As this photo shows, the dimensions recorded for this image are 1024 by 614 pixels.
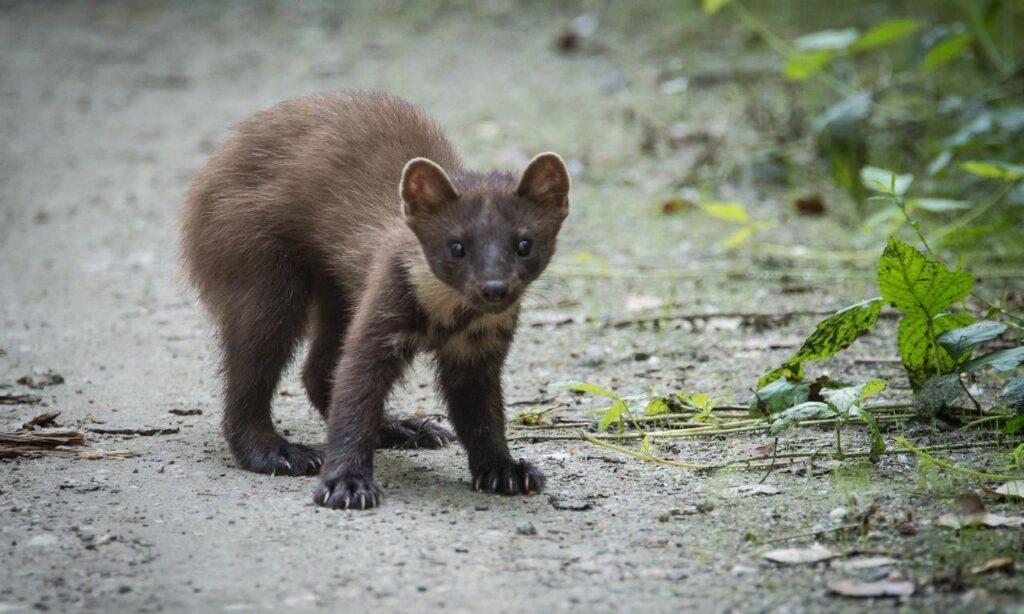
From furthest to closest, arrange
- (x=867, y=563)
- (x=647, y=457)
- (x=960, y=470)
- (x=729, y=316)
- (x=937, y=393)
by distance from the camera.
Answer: (x=729, y=316), (x=647, y=457), (x=937, y=393), (x=960, y=470), (x=867, y=563)

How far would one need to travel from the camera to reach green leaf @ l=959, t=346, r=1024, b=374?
4.38 metres

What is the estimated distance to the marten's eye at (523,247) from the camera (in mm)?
4539

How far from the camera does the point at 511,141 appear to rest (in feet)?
35.1

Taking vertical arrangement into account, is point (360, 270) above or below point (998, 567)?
above

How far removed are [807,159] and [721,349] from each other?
12.5 feet

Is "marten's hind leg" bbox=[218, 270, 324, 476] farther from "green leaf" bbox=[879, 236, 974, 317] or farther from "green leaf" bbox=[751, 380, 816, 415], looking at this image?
"green leaf" bbox=[879, 236, 974, 317]

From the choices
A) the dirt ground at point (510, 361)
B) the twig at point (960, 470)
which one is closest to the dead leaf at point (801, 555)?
the dirt ground at point (510, 361)

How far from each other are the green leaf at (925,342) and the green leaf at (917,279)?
9cm

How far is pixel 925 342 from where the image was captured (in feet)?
15.6

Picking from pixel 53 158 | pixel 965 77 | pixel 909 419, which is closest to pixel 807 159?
pixel 965 77

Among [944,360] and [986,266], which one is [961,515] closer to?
[944,360]

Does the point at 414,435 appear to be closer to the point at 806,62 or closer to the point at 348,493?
the point at 348,493

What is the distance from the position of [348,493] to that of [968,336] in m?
2.31

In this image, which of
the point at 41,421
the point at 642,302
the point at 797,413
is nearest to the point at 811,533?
the point at 797,413
